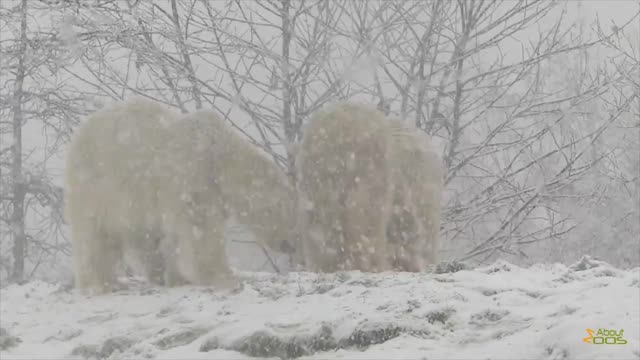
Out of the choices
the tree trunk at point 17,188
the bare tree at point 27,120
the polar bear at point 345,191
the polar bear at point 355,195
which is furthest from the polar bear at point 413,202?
the tree trunk at point 17,188

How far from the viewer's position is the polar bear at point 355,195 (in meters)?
6.92

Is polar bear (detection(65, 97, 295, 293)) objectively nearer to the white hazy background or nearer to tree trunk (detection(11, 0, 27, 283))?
the white hazy background

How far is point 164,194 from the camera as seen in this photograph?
696cm

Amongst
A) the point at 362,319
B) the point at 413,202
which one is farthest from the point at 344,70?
the point at 362,319

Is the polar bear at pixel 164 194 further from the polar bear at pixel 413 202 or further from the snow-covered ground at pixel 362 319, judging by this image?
the polar bear at pixel 413 202

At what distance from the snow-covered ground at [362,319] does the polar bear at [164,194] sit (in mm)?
465

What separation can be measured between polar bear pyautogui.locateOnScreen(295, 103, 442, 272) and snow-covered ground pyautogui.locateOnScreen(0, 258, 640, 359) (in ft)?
1.45

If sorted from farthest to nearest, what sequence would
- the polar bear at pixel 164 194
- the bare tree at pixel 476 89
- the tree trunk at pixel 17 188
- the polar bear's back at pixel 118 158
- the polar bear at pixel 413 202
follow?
the tree trunk at pixel 17 188, the bare tree at pixel 476 89, the polar bear at pixel 413 202, the polar bear's back at pixel 118 158, the polar bear at pixel 164 194

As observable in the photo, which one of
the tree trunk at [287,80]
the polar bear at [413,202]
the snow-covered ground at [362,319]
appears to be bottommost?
the snow-covered ground at [362,319]

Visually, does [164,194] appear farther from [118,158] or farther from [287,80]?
[287,80]

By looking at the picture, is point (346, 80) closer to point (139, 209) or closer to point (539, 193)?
point (539, 193)

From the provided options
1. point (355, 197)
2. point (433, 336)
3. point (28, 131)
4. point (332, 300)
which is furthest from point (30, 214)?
point (433, 336)

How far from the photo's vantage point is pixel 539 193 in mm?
9422

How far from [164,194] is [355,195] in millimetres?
1649
